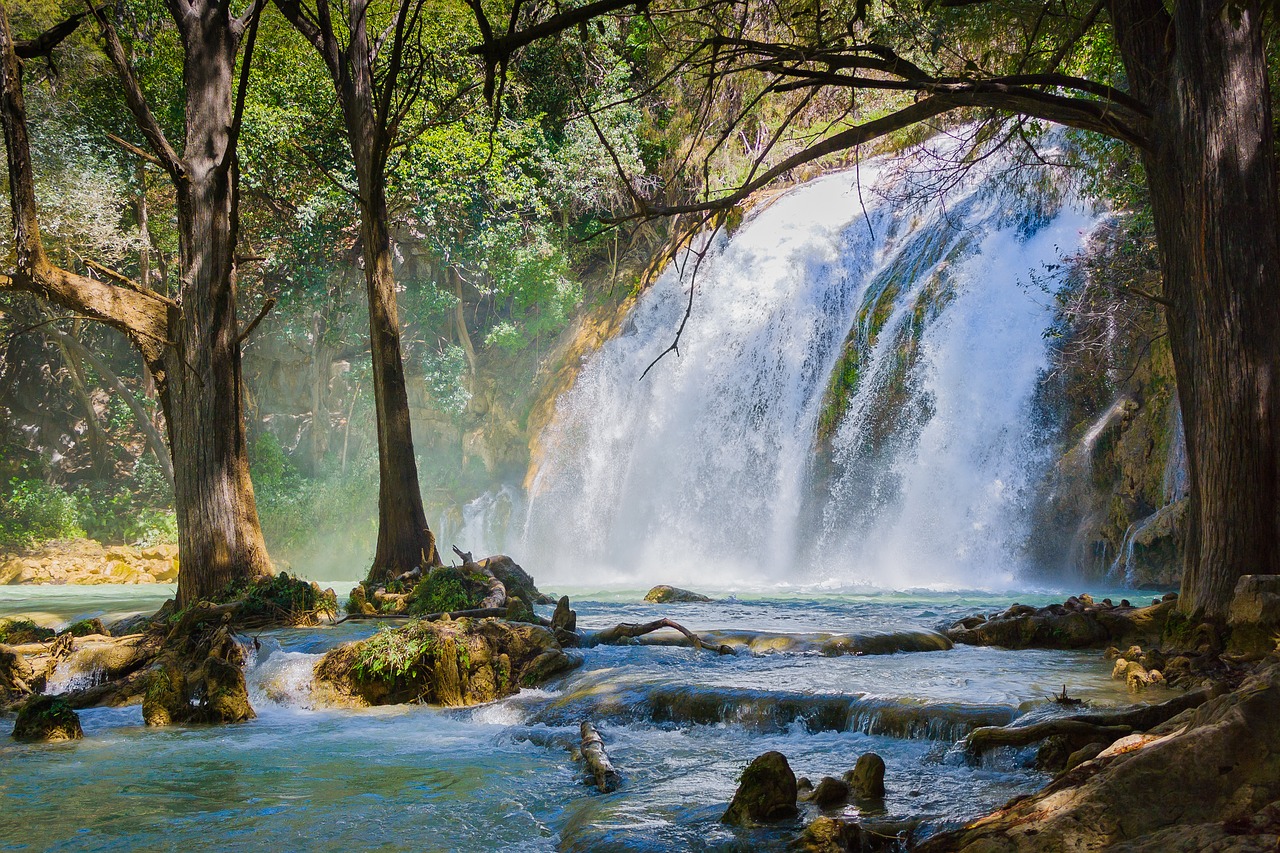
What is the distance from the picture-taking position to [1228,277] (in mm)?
6613

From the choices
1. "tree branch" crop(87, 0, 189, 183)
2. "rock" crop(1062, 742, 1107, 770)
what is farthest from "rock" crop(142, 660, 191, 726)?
"rock" crop(1062, 742, 1107, 770)

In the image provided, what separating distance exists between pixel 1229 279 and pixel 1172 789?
488cm

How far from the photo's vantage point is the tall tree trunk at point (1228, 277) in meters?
6.54

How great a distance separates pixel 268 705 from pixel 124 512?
21.6m

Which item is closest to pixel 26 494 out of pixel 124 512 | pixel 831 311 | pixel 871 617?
pixel 124 512

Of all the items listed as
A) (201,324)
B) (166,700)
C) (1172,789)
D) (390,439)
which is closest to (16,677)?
(166,700)

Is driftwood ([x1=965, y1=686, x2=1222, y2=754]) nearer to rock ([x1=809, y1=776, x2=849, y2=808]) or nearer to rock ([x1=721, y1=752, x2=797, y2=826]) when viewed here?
rock ([x1=809, y1=776, x2=849, y2=808])

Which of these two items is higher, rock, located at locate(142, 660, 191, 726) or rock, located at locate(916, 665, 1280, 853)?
rock, located at locate(916, 665, 1280, 853)

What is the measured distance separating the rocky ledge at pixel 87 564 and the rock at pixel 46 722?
1935 centimetres

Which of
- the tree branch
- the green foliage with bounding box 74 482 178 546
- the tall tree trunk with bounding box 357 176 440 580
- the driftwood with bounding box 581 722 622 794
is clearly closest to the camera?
the driftwood with bounding box 581 722 622 794

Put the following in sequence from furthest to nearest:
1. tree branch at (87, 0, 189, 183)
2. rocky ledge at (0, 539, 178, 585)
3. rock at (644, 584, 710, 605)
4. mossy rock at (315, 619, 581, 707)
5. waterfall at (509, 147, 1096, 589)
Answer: rocky ledge at (0, 539, 178, 585) < waterfall at (509, 147, 1096, 589) < rock at (644, 584, 710, 605) < tree branch at (87, 0, 189, 183) < mossy rock at (315, 619, 581, 707)

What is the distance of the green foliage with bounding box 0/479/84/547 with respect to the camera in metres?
24.7

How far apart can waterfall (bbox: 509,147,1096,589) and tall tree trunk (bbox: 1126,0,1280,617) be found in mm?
7359

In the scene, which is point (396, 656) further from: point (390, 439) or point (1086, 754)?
point (1086, 754)
